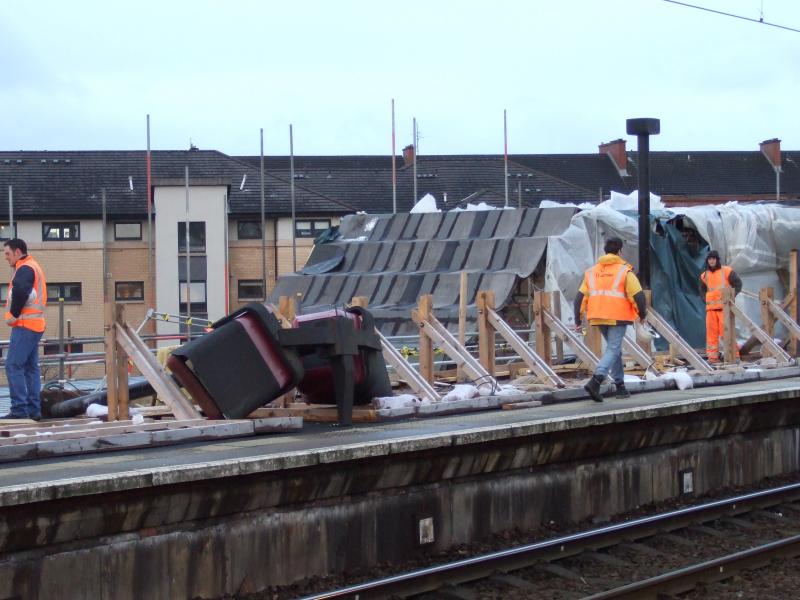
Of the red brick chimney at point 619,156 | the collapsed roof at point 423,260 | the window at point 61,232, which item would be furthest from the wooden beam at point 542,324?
the red brick chimney at point 619,156

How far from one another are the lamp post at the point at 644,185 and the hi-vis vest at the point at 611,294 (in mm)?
7217

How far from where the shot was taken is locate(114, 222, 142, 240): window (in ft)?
158

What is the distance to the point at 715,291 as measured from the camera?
720 inches

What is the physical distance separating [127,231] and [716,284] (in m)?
33.7

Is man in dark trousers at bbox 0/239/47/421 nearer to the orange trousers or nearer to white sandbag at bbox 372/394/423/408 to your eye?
white sandbag at bbox 372/394/423/408

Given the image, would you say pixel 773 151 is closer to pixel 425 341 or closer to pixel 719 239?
pixel 719 239

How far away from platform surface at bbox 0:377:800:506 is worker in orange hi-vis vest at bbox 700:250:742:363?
4.88 metres

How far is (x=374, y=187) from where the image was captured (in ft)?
181

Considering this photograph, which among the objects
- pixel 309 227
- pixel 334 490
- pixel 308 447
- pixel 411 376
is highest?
pixel 309 227

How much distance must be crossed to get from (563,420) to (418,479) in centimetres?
151

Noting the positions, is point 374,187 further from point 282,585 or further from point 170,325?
point 282,585

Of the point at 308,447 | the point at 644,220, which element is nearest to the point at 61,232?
the point at 644,220

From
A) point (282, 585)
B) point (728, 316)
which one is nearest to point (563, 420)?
point (282, 585)

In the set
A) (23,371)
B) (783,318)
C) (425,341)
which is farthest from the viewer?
(783,318)
